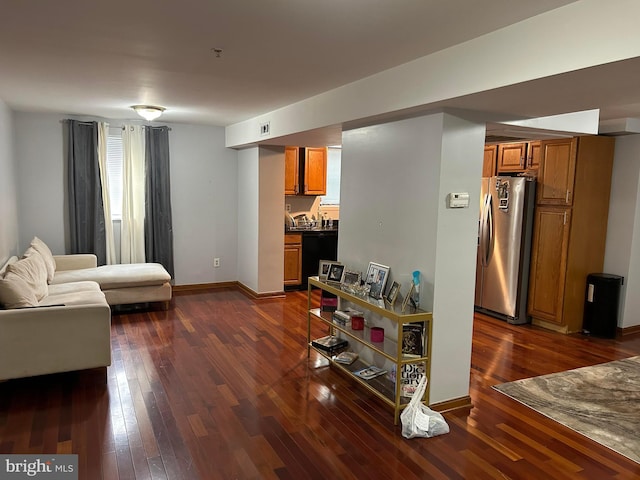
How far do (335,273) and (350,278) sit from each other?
0.67 feet

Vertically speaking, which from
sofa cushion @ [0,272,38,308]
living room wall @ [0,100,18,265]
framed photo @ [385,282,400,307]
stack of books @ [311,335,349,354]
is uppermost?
living room wall @ [0,100,18,265]

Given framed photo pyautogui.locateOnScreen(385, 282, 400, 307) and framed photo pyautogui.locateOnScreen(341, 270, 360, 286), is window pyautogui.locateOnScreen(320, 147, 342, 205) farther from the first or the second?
framed photo pyautogui.locateOnScreen(385, 282, 400, 307)

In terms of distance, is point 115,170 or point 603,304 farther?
point 115,170

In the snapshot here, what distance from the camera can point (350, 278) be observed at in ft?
12.7

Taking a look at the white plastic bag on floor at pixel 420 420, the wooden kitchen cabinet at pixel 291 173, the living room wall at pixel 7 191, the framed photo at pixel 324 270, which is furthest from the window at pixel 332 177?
the white plastic bag on floor at pixel 420 420

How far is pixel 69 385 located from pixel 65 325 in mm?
493

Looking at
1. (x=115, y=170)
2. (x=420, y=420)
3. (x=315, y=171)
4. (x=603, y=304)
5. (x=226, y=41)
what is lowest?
(x=420, y=420)

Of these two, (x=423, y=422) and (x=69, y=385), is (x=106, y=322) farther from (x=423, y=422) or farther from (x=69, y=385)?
(x=423, y=422)

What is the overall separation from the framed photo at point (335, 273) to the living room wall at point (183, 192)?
3348 mm

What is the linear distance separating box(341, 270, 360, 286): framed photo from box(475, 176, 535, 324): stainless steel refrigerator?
2223mm

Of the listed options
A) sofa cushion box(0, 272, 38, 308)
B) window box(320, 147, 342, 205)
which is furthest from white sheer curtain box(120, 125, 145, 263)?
window box(320, 147, 342, 205)

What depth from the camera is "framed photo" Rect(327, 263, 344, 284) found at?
4.00m

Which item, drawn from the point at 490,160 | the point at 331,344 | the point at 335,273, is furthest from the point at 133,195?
the point at 490,160
